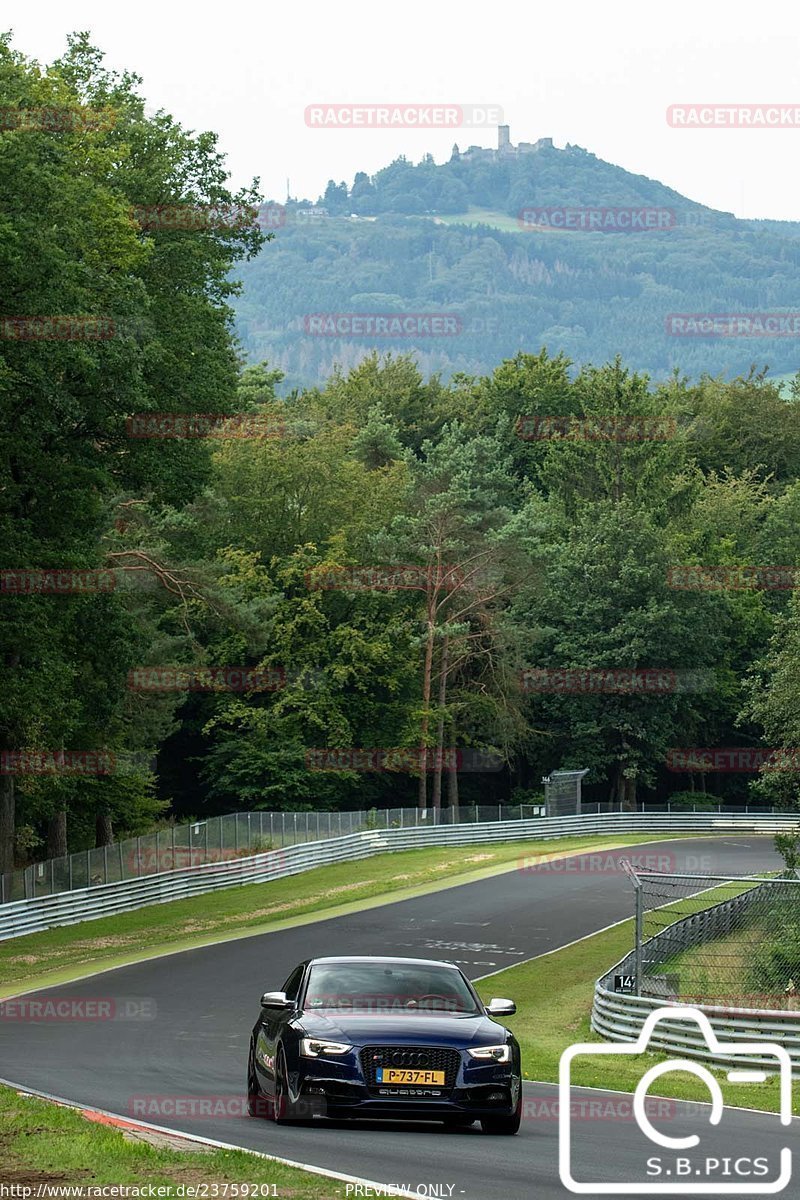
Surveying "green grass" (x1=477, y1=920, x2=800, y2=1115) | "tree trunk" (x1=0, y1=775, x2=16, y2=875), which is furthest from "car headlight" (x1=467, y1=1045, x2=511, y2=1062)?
"tree trunk" (x1=0, y1=775, x2=16, y2=875)

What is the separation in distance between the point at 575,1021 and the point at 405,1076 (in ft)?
47.2

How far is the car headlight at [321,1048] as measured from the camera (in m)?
12.6

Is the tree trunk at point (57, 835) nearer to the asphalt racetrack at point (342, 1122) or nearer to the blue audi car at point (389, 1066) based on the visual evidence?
the asphalt racetrack at point (342, 1122)

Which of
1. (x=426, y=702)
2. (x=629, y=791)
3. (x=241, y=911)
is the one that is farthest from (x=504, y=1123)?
(x=629, y=791)

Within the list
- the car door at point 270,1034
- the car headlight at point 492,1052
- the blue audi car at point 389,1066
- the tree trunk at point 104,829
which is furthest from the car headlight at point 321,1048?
the tree trunk at point 104,829

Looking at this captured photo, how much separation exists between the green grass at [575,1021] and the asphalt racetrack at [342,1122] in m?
0.56

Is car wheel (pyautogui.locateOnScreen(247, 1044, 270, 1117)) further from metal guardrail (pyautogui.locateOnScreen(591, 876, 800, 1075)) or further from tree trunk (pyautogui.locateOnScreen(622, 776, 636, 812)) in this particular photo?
tree trunk (pyautogui.locateOnScreen(622, 776, 636, 812))

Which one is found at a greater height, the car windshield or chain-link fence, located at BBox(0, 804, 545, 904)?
the car windshield

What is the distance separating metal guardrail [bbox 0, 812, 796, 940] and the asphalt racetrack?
5.23 meters

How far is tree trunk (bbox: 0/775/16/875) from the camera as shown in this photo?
40.3 metres

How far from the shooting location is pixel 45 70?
41625mm

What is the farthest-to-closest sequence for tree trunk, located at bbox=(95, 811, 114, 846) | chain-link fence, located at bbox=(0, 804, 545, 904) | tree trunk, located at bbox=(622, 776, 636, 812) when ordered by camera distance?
tree trunk, located at bbox=(622, 776, 636, 812), tree trunk, located at bbox=(95, 811, 114, 846), chain-link fence, located at bbox=(0, 804, 545, 904)

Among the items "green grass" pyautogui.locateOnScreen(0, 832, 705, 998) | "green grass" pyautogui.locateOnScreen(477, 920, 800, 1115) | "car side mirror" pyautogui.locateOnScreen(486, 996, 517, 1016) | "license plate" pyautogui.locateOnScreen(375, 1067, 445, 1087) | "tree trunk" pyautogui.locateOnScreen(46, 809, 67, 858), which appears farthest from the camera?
"tree trunk" pyautogui.locateOnScreen(46, 809, 67, 858)

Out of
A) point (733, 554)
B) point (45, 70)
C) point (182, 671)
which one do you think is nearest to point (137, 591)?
point (182, 671)
